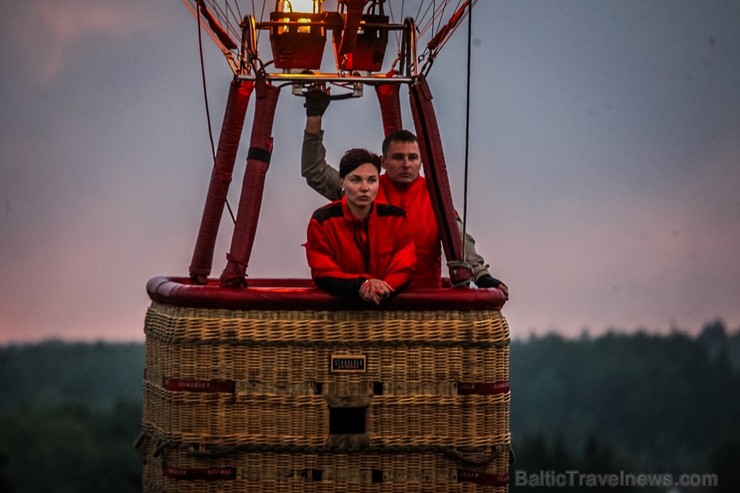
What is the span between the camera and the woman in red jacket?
4238 millimetres

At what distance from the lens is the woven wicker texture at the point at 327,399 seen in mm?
4219

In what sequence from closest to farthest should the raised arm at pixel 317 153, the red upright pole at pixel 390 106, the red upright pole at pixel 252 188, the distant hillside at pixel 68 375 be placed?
1. the red upright pole at pixel 252 188
2. the raised arm at pixel 317 153
3. the red upright pole at pixel 390 106
4. the distant hillside at pixel 68 375

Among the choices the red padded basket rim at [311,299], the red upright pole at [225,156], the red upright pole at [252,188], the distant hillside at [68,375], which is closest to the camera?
the red padded basket rim at [311,299]

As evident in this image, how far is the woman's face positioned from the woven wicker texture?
280mm

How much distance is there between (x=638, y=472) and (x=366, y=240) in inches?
96.7

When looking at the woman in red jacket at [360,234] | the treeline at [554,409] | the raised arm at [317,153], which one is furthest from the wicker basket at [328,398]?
the treeline at [554,409]

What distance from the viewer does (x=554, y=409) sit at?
664cm

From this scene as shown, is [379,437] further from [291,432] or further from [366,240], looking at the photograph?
[366,240]

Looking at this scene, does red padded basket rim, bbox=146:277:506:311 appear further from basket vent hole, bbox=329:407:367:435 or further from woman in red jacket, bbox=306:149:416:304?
basket vent hole, bbox=329:407:367:435

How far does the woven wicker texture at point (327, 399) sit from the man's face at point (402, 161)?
0.50 m

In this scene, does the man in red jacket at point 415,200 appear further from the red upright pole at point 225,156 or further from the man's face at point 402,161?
the red upright pole at point 225,156

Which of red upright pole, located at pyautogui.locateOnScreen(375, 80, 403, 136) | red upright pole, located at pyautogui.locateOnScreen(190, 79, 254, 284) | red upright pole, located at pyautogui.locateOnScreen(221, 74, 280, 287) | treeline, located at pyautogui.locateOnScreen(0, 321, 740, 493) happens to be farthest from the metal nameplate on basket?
treeline, located at pyautogui.locateOnScreen(0, 321, 740, 493)

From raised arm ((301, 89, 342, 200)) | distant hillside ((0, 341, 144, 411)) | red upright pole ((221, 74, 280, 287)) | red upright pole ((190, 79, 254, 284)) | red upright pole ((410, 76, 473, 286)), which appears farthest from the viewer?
distant hillside ((0, 341, 144, 411))

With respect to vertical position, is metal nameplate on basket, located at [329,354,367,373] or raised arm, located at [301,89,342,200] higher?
raised arm, located at [301,89,342,200]
